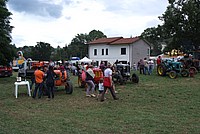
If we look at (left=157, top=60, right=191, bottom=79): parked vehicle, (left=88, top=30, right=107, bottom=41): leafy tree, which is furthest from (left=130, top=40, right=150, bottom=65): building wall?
(left=88, top=30, right=107, bottom=41): leafy tree

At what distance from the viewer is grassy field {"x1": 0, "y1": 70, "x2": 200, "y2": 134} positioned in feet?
21.6

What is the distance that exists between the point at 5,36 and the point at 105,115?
1649cm

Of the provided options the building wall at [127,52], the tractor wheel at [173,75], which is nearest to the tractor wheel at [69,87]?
the tractor wheel at [173,75]

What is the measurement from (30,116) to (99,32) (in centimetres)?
9426

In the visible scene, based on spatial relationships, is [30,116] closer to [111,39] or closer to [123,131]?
[123,131]

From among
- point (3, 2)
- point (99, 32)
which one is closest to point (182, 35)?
point (3, 2)

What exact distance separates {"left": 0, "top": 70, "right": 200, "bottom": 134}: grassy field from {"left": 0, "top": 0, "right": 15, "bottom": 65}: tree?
11285 millimetres

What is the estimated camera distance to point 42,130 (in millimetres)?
6488

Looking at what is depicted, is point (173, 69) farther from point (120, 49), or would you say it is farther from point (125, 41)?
point (125, 41)

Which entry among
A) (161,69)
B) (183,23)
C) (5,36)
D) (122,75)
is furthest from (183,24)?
(5,36)

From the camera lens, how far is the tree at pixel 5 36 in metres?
21.6

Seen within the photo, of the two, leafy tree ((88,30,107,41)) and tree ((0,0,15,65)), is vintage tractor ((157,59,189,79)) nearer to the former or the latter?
tree ((0,0,15,65))

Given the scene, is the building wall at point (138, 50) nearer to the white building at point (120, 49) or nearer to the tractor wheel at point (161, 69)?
the white building at point (120, 49)

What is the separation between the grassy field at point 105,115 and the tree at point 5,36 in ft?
37.0
